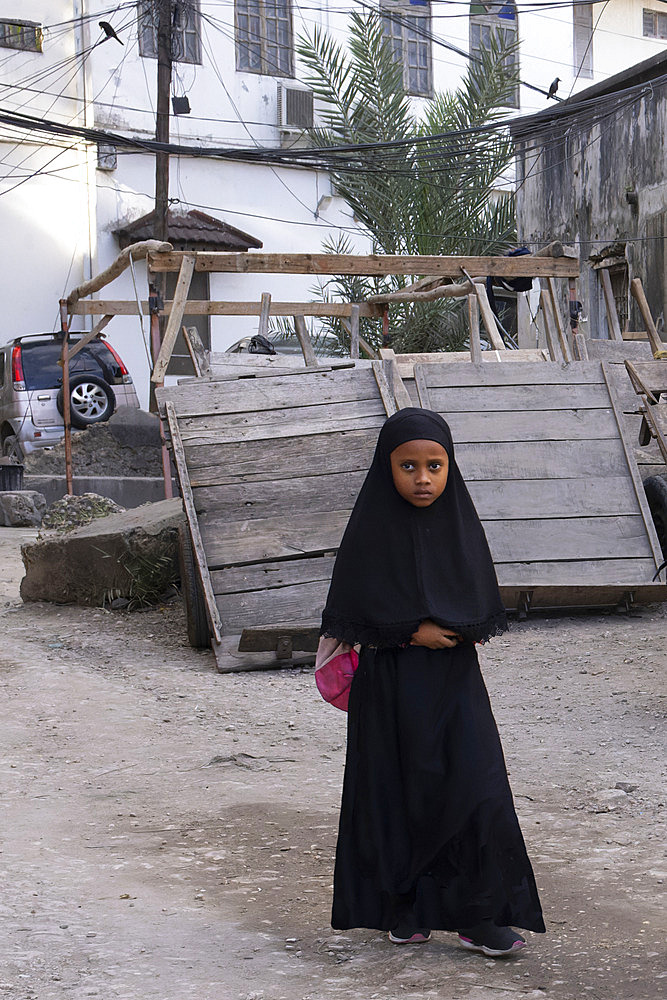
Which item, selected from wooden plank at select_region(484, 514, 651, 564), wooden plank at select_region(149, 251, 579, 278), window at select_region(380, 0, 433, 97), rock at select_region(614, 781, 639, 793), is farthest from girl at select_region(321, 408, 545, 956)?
window at select_region(380, 0, 433, 97)

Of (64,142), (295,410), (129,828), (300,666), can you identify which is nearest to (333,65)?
(64,142)

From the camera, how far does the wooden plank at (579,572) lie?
7.11 m

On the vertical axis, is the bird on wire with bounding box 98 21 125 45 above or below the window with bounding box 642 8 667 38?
below

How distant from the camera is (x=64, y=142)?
803 inches

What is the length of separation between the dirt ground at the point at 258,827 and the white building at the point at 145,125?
1486 cm

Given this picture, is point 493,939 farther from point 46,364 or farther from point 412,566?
point 46,364

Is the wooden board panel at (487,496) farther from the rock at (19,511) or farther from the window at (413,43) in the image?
the window at (413,43)

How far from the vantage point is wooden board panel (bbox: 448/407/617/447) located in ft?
24.8

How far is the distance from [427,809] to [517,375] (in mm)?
5238

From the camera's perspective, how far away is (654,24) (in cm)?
2825

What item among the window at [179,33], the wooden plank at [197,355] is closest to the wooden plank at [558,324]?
the wooden plank at [197,355]

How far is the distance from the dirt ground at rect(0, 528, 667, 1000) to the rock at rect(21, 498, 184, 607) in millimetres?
1122

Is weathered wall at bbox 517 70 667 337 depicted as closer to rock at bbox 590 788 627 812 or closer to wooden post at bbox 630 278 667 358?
wooden post at bbox 630 278 667 358

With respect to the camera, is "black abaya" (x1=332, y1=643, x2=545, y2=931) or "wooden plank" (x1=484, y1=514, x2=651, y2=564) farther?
"wooden plank" (x1=484, y1=514, x2=651, y2=564)
